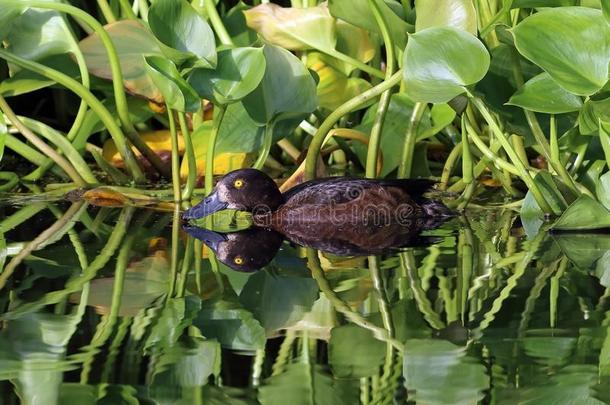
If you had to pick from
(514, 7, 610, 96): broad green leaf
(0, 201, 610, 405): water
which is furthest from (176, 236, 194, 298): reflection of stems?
(514, 7, 610, 96): broad green leaf

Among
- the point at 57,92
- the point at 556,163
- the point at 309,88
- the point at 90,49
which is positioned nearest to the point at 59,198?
the point at 90,49

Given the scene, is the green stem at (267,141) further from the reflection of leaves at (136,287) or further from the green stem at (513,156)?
the reflection of leaves at (136,287)

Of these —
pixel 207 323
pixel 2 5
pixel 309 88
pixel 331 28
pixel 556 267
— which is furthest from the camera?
pixel 331 28

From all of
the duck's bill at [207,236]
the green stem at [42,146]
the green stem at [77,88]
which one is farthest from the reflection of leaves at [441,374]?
the green stem at [42,146]

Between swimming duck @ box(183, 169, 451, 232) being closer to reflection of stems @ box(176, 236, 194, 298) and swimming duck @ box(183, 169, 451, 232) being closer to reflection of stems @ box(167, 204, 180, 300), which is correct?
reflection of stems @ box(167, 204, 180, 300)

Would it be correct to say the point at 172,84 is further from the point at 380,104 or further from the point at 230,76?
the point at 380,104

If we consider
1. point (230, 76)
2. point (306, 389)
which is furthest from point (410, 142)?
point (306, 389)

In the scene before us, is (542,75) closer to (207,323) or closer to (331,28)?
(331,28)
